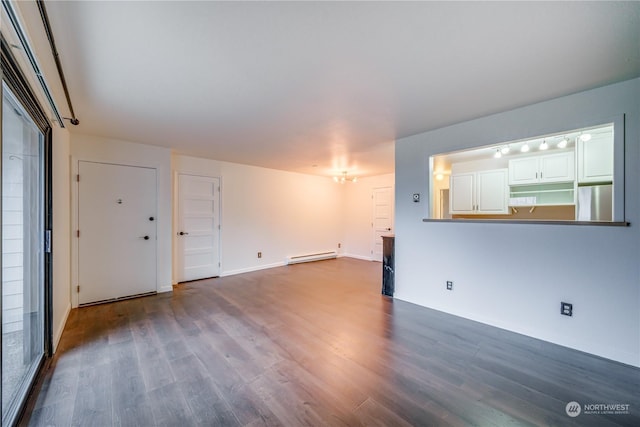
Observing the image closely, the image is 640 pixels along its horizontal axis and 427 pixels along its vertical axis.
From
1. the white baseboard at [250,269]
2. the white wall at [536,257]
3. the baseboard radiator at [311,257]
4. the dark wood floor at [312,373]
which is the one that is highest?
the white wall at [536,257]

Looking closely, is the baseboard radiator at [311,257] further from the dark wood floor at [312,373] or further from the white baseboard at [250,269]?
the dark wood floor at [312,373]

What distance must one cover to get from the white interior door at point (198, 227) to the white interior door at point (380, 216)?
4102mm

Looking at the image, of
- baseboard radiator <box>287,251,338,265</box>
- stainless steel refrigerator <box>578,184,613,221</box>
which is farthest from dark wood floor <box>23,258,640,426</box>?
baseboard radiator <box>287,251,338,265</box>

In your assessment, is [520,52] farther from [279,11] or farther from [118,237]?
[118,237]

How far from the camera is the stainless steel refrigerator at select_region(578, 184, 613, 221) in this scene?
2.86 meters

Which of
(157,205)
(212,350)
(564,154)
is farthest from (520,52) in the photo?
(157,205)

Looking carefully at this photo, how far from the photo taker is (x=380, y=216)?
700 cm

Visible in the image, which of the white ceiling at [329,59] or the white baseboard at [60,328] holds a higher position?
the white ceiling at [329,59]

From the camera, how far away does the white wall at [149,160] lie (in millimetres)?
3572

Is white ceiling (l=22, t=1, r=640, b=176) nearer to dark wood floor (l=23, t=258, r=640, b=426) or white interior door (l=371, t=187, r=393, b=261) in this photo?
dark wood floor (l=23, t=258, r=640, b=426)

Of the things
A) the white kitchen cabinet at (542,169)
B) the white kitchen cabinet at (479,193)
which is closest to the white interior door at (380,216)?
the white kitchen cabinet at (479,193)

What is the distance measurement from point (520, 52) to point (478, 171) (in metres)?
3.61

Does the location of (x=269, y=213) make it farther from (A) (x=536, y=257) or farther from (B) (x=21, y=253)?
(A) (x=536, y=257)

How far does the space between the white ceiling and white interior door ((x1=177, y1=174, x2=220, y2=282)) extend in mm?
1856
